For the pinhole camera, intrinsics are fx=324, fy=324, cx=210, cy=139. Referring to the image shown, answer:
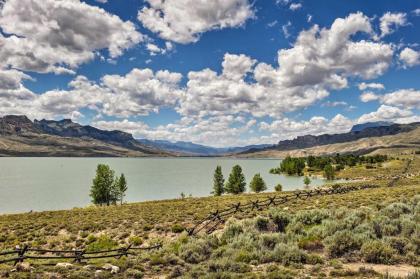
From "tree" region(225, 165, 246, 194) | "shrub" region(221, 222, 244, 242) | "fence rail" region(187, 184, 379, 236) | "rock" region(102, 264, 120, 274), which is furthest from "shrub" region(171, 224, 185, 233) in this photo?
"tree" region(225, 165, 246, 194)

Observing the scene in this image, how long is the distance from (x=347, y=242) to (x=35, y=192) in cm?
10520

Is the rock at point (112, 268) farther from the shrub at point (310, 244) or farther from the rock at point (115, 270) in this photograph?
the shrub at point (310, 244)

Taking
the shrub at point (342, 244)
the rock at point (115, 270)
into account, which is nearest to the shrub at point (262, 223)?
the shrub at point (342, 244)

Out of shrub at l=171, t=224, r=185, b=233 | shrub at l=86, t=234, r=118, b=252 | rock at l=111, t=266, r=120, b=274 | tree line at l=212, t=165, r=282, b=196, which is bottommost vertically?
tree line at l=212, t=165, r=282, b=196

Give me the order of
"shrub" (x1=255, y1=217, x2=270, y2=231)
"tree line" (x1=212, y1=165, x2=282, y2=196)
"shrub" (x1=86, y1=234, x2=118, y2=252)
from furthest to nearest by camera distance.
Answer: "tree line" (x1=212, y1=165, x2=282, y2=196)
"shrub" (x1=86, y1=234, x2=118, y2=252)
"shrub" (x1=255, y1=217, x2=270, y2=231)

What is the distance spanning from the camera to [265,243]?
50.6ft

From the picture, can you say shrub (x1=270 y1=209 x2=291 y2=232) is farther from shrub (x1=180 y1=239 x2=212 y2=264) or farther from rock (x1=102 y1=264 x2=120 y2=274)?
rock (x1=102 y1=264 x2=120 y2=274)

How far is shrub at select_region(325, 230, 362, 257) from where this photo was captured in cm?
1395

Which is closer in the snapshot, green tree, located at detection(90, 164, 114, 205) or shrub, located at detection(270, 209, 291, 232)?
shrub, located at detection(270, 209, 291, 232)

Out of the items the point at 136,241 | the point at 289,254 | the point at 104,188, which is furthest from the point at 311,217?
the point at 104,188

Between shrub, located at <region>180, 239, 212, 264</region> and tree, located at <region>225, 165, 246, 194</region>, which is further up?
shrub, located at <region>180, 239, 212, 264</region>

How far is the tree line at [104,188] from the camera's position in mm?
75938

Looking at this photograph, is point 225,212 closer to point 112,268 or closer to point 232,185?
point 112,268

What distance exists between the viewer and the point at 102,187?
76.6 m
